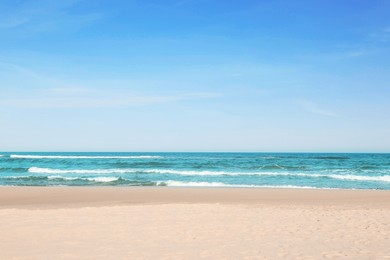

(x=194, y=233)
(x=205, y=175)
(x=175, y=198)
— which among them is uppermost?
(x=194, y=233)

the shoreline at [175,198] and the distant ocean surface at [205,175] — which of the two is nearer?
the shoreline at [175,198]

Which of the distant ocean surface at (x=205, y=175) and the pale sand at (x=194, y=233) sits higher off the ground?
the pale sand at (x=194, y=233)

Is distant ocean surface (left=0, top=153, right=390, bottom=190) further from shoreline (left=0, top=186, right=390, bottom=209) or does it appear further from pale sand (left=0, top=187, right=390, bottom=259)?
pale sand (left=0, top=187, right=390, bottom=259)

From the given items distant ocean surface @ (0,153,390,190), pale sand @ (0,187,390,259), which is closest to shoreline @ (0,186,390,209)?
pale sand @ (0,187,390,259)

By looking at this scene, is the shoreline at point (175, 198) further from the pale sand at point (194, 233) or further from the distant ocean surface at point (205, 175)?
the distant ocean surface at point (205, 175)

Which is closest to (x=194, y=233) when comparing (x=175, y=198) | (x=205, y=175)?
(x=175, y=198)

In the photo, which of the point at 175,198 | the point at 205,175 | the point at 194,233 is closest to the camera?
the point at 194,233

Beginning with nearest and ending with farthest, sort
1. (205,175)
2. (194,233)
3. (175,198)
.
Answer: (194,233)
(175,198)
(205,175)

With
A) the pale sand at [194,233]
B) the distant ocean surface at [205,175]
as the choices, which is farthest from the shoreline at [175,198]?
the distant ocean surface at [205,175]

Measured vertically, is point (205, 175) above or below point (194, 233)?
below

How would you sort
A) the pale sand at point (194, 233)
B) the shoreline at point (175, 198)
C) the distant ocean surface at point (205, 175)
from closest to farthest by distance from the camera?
1. the pale sand at point (194, 233)
2. the shoreline at point (175, 198)
3. the distant ocean surface at point (205, 175)

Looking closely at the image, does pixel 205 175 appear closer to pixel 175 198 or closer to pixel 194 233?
pixel 175 198

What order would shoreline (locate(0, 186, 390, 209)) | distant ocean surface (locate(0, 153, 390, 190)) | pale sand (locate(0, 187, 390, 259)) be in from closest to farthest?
pale sand (locate(0, 187, 390, 259))
shoreline (locate(0, 186, 390, 209))
distant ocean surface (locate(0, 153, 390, 190))

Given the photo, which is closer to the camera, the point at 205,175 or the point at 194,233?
the point at 194,233
